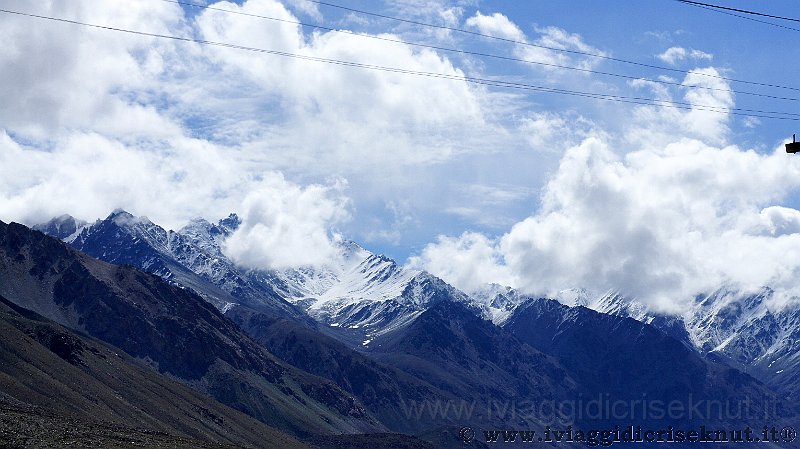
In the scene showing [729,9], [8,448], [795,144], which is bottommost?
[8,448]

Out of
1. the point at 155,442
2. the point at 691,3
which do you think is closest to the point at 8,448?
the point at 155,442

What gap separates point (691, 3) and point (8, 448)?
115698 mm

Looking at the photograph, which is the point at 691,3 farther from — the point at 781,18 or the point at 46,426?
the point at 46,426

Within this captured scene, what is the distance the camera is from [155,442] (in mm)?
199875

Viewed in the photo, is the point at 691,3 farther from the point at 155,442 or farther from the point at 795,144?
the point at 155,442

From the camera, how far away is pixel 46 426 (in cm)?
18212

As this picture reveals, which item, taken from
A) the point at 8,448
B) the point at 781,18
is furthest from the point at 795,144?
the point at 8,448

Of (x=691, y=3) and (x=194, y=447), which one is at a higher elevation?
(x=691, y=3)

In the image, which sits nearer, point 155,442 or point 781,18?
point 781,18

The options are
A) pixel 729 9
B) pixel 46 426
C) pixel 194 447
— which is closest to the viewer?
pixel 729 9

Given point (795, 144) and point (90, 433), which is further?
point (90, 433)

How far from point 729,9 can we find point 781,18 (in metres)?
4.77

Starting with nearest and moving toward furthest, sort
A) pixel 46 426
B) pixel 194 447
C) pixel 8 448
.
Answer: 1. pixel 8 448
2. pixel 46 426
3. pixel 194 447

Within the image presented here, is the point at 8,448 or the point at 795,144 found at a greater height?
the point at 795,144
